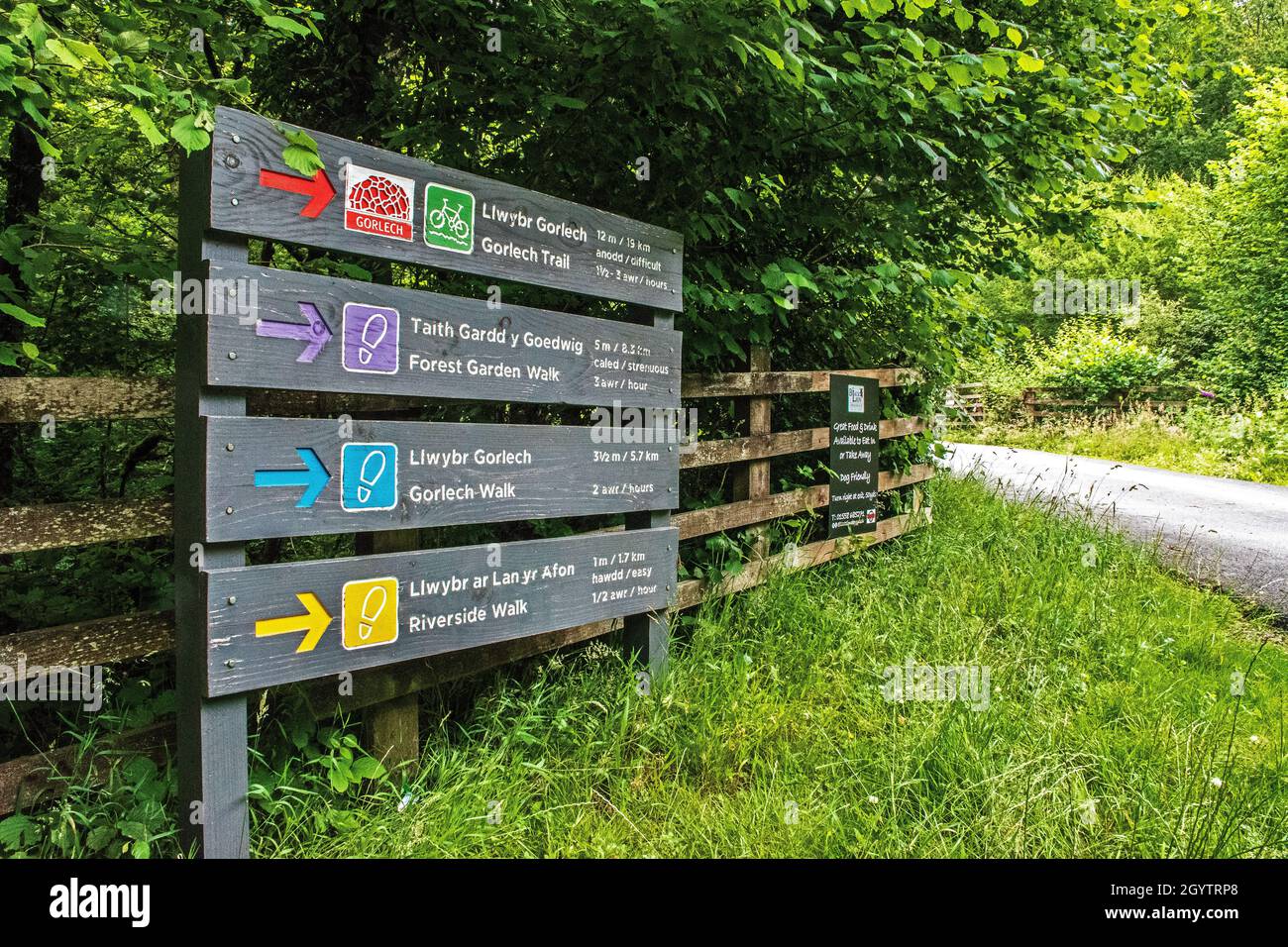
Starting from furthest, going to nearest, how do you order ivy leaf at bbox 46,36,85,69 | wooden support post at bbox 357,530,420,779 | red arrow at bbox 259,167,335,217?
1. wooden support post at bbox 357,530,420,779
2. red arrow at bbox 259,167,335,217
3. ivy leaf at bbox 46,36,85,69

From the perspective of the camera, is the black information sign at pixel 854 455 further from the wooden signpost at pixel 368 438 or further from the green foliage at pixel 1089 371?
the green foliage at pixel 1089 371

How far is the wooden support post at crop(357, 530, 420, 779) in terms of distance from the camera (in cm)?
293

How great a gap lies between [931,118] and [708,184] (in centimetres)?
112

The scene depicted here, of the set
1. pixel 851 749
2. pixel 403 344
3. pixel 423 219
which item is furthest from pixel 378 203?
pixel 851 749

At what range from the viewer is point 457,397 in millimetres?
2924

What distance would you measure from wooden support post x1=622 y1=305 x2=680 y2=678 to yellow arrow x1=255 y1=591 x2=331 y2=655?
5.23 ft

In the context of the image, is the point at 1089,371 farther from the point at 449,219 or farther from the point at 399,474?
the point at 399,474

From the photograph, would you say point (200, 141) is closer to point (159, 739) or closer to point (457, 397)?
point (457, 397)

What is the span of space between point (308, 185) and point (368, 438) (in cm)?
78

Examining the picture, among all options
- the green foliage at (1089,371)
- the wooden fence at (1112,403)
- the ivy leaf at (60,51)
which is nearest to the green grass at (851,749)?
the ivy leaf at (60,51)

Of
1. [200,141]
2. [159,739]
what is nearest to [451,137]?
[200,141]

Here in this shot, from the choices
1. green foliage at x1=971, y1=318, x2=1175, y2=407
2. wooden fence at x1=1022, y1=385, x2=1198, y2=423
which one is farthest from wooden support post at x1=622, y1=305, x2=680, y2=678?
wooden fence at x1=1022, y1=385, x2=1198, y2=423

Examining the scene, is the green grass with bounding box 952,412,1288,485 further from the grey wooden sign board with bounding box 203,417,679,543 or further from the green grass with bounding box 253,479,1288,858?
the grey wooden sign board with bounding box 203,417,679,543

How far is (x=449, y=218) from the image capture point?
2881 mm
